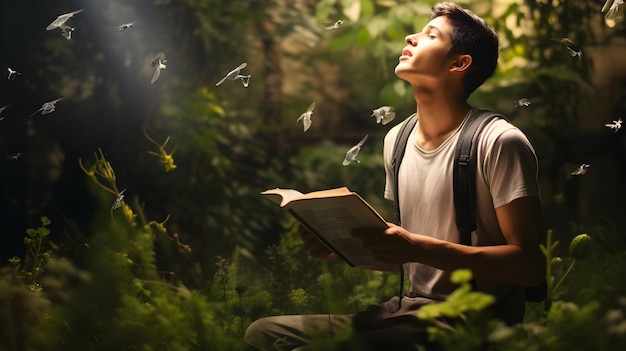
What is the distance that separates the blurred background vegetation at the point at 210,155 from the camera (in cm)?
241

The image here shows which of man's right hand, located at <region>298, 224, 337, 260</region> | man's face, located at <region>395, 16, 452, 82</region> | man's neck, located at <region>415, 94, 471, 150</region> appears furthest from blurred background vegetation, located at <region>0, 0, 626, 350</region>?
man's face, located at <region>395, 16, 452, 82</region>

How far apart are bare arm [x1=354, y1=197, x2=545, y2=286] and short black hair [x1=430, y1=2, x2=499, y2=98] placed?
47 centimetres

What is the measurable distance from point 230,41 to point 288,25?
50 cm

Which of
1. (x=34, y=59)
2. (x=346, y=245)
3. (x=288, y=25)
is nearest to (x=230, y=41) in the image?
(x=288, y=25)

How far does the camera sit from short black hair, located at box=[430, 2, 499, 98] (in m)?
2.24

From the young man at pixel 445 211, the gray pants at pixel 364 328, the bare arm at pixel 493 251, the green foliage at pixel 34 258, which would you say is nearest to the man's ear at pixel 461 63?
the young man at pixel 445 211

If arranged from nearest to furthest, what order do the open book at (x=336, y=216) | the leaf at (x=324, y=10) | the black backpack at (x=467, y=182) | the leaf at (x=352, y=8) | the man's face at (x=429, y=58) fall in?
the open book at (x=336, y=216) < the black backpack at (x=467, y=182) < the man's face at (x=429, y=58) < the leaf at (x=352, y=8) < the leaf at (x=324, y=10)

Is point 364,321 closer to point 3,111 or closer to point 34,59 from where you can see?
point 3,111

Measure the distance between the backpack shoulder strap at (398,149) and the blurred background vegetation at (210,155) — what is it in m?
0.39

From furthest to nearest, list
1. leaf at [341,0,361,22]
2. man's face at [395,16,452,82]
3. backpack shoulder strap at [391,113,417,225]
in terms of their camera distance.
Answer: leaf at [341,0,361,22], backpack shoulder strap at [391,113,417,225], man's face at [395,16,452,82]

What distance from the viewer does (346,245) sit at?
85.0 inches

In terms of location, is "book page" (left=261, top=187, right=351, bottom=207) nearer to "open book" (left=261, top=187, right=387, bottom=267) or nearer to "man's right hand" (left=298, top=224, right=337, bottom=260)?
"open book" (left=261, top=187, right=387, bottom=267)

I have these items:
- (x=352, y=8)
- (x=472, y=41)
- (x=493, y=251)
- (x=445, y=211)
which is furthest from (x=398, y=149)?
(x=352, y=8)

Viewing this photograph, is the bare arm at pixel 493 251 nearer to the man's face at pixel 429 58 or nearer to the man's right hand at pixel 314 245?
→ the man's right hand at pixel 314 245
